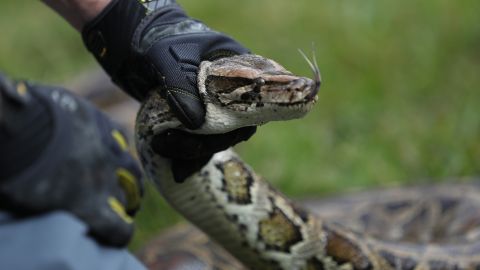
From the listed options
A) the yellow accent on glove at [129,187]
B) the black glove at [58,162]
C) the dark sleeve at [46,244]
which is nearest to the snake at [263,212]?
the yellow accent on glove at [129,187]

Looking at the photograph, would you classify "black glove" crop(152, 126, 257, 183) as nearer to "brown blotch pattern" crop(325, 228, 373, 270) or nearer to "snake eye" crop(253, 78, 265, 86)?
"snake eye" crop(253, 78, 265, 86)

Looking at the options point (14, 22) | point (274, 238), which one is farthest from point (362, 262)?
point (14, 22)

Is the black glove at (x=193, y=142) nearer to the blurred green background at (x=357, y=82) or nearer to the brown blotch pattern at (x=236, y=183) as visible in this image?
the brown blotch pattern at (x=236, y=183)

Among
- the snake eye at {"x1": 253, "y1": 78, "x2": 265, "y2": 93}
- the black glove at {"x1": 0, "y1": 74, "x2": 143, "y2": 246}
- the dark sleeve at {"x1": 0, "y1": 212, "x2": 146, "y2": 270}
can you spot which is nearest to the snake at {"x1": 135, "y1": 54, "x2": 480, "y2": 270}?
the snake eye at {"x1": 253, "y1": 78, "x2": 265, "y2": 93}

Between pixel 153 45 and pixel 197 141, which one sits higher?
pixel 153 45

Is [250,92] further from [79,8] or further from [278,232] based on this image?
[278,232]

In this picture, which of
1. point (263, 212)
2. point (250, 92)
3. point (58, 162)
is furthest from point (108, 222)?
point (263, 212)
